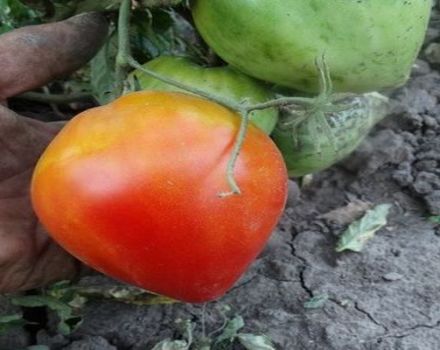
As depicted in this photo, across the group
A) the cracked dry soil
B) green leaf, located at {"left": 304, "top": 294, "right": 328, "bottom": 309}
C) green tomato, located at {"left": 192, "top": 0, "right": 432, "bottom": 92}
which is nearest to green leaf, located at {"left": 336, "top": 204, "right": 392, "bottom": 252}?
the cracked dry soil

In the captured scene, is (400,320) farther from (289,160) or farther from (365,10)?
(365,10)

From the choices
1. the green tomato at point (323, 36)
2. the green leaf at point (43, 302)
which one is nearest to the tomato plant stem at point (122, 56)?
the green tomato at point (323, 36)

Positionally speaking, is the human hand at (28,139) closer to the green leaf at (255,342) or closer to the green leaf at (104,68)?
the green leaf at (104,68)

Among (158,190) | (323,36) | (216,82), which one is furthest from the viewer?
(216,82)

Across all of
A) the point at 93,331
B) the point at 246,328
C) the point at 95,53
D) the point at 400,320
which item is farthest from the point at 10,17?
the point at 400,320

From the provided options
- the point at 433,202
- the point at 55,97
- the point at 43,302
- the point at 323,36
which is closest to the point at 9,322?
the point at 43,302

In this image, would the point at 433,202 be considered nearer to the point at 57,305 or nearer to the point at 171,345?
the point at 171,345
